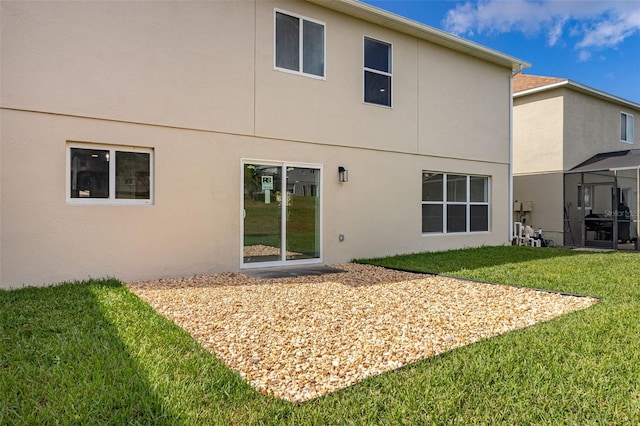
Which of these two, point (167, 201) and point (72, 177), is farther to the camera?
point (167, 201)

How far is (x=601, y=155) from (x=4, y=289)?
1972cm

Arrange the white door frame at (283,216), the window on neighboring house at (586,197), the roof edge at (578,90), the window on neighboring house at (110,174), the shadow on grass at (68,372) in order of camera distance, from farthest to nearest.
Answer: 1. the window on neighboring house at (586,197)
2. the roof edge at (578,90)
3. the white door frame at (283,216)
4. the window on neighboring house at (110,174)
5. the shadow on grass at (68,372)

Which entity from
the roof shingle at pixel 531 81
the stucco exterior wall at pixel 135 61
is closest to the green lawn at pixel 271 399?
the stucco exterior wall at pixel 135 61

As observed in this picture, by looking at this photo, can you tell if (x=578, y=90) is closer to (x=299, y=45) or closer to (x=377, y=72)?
(x=377, y=72)

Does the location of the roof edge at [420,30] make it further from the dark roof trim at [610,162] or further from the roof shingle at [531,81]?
the dark roof trim at [610,162]

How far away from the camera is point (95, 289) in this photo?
6.02m

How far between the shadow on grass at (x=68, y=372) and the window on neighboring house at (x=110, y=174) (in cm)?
239

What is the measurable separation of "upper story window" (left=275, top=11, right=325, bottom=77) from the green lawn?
6.26 m

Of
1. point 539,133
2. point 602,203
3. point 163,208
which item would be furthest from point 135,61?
point 602,203

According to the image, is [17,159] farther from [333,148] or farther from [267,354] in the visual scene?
[333,148]

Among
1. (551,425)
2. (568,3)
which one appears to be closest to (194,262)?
(551,425)

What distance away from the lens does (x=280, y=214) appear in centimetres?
859

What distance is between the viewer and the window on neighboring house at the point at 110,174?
669cm

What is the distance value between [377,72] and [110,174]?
267 inches
